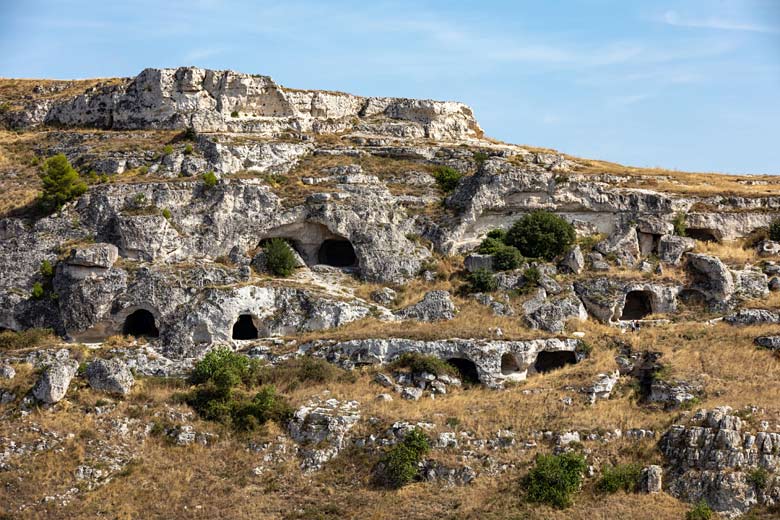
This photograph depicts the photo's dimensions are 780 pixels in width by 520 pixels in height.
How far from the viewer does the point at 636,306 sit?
42.4m

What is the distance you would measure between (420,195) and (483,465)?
776 inches

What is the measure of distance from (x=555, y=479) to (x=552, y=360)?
990 cm

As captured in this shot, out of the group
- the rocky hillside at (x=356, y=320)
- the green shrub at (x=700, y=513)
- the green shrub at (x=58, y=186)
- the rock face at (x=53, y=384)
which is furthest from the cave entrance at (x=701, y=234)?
the rock face at (x=53, y=384)

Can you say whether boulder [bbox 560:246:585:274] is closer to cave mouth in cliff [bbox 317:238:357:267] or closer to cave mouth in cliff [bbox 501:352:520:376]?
cave mouth in cliff [bbox 501:352:520:376]

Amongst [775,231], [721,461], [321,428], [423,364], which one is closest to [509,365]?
[423,364]

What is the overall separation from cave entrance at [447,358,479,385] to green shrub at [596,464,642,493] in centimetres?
758

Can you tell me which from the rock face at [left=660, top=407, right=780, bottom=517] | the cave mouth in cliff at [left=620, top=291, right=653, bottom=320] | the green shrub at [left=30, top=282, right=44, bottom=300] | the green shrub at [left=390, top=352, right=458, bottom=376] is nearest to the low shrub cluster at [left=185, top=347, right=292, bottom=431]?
the green shrub at [left=390, top=352, right=458, bottom=376]

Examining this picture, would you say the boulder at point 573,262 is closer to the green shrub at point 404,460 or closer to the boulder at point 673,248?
the boulder at point 673,248

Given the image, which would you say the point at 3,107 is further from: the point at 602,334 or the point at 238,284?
the point at 602,334

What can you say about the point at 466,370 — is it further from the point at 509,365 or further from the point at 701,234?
the point at 701,234

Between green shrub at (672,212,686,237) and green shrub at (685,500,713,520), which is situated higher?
green shrub at (672,212,686,237)

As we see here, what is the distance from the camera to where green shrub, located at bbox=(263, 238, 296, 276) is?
4144 centimetres

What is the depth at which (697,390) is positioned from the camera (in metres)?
33.1

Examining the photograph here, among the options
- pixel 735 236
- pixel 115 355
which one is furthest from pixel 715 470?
pixel 115 355
